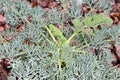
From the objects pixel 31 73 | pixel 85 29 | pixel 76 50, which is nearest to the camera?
pixel 31 73

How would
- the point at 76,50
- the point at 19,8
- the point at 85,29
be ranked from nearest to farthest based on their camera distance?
the point at 76,50 → the point at 85,29 → the point at 19,8

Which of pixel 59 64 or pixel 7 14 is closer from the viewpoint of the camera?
pixel 59 64

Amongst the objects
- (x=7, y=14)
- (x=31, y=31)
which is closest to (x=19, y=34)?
(x=31, y=31)

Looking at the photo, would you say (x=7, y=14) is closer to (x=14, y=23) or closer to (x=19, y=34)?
(x=14, y=23)

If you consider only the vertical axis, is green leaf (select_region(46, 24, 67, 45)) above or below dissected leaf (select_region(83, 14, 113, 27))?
below

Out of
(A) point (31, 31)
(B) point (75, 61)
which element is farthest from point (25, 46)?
(B) point (75, 61)

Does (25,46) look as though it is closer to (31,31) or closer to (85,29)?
(31,31)

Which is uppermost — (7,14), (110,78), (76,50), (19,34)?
(7,14)

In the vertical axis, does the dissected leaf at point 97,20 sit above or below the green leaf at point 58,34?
above

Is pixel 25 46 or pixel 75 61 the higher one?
pixel 25 46
